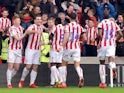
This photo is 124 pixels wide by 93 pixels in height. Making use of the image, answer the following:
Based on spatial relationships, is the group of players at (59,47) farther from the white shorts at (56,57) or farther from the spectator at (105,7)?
the spectator at (105,7)

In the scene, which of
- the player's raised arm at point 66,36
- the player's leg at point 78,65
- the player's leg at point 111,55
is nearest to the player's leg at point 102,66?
the player's leg at point 111,55

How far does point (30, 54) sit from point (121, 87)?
282 cm

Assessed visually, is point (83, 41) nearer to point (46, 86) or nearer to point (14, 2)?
point (46, 86)

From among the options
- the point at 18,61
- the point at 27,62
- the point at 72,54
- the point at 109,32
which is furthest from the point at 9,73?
the point at 109,32

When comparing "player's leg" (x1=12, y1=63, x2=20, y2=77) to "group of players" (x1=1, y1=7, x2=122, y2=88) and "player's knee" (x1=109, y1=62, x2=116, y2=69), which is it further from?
"player's knee" (x1=109, y1=62, x2=116, y2=69)

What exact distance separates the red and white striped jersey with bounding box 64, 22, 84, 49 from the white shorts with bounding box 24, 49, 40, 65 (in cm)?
94

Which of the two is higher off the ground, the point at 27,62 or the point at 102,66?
the point at 27,62

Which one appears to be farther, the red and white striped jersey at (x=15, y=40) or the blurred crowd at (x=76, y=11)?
the blurred crowd at (x=76, y=11)

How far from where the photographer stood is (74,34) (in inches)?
752

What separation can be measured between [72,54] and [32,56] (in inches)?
45.6

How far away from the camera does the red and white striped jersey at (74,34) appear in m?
19.0

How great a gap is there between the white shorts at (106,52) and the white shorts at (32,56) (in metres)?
1.80

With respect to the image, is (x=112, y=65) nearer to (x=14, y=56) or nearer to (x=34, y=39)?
(x=34, y=39)

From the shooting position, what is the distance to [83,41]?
20453 mm
